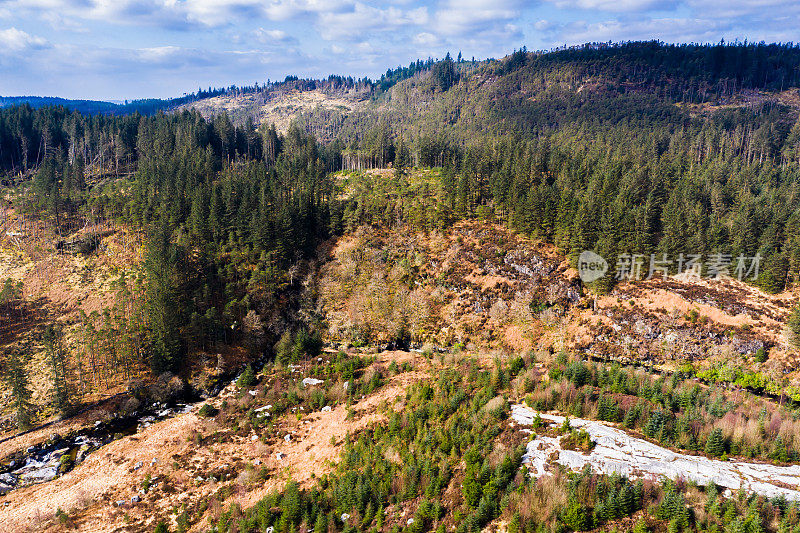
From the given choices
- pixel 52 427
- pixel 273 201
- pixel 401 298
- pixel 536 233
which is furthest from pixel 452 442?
pixel 273 201

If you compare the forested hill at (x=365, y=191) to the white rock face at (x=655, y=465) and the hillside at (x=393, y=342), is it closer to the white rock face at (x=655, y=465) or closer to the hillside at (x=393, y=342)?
the hillside at (x=393, y=342)

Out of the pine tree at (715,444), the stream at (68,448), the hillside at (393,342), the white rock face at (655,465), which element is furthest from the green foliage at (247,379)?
the pine tree at (715,444)

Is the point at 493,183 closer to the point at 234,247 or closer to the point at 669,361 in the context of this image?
the point at 669,361

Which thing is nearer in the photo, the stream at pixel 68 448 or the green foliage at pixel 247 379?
the stream at pixel 68 448

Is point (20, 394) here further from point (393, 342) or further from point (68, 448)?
point (393, 342)

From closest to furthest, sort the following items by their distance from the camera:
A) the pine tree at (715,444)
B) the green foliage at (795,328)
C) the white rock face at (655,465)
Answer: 1. the white rock face at (655,465)
2. the pine tree at (715,444)
3. the green foliage at (795,328)

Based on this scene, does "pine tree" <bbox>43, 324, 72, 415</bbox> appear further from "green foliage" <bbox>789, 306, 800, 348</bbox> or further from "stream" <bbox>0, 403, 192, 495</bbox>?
"green foliage" <bbox>789, 306, 800, 348</bbox>

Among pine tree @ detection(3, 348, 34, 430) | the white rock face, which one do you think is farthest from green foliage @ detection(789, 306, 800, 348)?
pine tree @ detection(3, 348, 34, 430)

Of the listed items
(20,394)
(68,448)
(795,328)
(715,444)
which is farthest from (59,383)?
(795,328)
